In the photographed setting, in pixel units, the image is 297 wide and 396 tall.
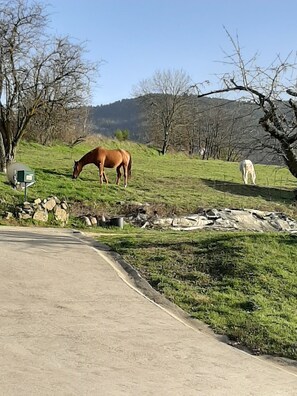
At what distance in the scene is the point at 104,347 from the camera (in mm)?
6414

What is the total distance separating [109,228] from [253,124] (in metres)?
6.86

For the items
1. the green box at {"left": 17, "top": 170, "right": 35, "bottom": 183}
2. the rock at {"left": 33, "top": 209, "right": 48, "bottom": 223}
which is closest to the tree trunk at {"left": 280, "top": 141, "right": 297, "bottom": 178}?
the rock at {"left": 33, "top": 209, "right": 48, "bottom": 223}

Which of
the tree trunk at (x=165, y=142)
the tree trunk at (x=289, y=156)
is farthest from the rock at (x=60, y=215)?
the tree trunk at (x=165, y=142)

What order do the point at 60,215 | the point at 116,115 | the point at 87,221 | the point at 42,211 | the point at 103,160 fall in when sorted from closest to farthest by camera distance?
the point at 42,211 < the point at 60,215 < the point at 87,221 < the point at 103,160 < the point at 116,115

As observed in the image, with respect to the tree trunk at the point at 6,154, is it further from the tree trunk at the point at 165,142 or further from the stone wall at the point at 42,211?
the tree trunk at the point at 165,142

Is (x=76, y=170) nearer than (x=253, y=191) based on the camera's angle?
Yes

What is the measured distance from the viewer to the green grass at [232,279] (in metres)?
7.88

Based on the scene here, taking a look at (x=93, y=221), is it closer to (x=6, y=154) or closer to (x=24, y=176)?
(x=24, y=176)

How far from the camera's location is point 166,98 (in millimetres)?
71000

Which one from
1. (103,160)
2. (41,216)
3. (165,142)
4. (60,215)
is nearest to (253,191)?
(103,160)

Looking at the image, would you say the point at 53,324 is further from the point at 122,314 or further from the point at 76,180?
the point at 76,180

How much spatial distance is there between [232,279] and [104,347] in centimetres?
457

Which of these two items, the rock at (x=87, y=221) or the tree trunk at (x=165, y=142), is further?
the tree trunk at (x=165, y=142)

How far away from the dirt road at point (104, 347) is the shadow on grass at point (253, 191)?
2012 cm
